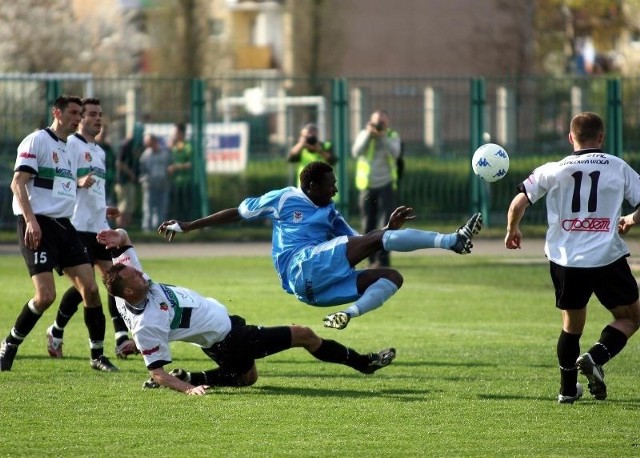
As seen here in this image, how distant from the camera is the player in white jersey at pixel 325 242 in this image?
30.3 feet

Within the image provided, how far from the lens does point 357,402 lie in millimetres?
9250

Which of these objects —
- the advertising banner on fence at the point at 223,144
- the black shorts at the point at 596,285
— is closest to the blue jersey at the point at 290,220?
the black shorts at the point at 596,285

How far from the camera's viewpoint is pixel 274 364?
37.5ft

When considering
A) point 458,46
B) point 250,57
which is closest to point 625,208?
point 458,46

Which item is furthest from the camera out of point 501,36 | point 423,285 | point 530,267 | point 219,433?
point 501,36

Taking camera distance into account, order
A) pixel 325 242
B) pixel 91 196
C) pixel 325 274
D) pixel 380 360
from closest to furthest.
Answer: pixel 325 274 → pixel 325 242 → pixel 380 360 → pixel 91 196

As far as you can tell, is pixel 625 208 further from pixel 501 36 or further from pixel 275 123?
pixel 501 36

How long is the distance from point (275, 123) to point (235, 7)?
128 feet

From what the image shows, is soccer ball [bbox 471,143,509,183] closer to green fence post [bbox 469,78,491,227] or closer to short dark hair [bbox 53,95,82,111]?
short dark hair [bbox 53,95,82,111]

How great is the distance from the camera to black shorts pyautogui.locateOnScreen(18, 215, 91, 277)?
10.8m

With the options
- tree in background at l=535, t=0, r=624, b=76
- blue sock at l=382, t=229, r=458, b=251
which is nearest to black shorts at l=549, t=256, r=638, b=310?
blue sock at l=382, t=229, r=458, b=251

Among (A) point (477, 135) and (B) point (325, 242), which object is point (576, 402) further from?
(A) point (477, 135)

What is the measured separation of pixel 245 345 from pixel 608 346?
8.69ft

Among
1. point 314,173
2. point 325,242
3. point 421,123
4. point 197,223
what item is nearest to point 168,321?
point 197,223
